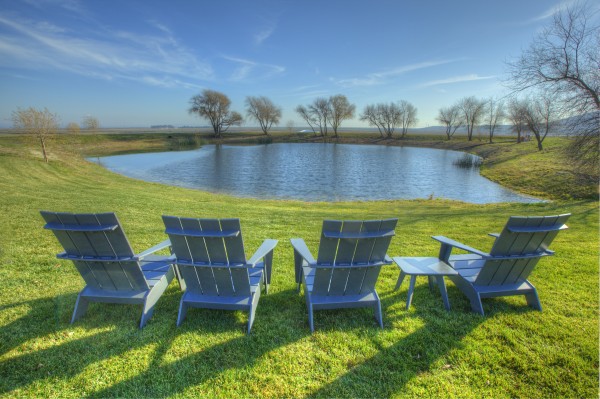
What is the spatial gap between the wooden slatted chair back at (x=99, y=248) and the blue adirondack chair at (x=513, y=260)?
4207 millimetres

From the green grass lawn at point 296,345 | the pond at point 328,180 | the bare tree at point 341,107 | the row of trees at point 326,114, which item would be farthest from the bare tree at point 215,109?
the green grass lawn at point 296,345

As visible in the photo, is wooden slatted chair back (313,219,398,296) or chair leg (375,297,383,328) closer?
wooden slatted chair back (313,219,398,296)

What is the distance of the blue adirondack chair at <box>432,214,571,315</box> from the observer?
3.15 meters

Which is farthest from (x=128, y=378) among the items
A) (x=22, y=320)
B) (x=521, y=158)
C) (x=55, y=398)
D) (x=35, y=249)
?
(x=521, y=158)

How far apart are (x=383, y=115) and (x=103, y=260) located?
80.2 metres

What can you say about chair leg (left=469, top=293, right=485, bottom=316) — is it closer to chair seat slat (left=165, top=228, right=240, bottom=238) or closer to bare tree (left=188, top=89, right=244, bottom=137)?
chair seat slat (left=165, top=228, right=240, bottom=238)

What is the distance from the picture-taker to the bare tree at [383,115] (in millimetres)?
73438

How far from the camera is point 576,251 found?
18.6 ft

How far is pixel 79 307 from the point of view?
10.6ft

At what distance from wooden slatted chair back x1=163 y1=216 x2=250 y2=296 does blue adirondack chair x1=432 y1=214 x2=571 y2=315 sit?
2969 millimetres

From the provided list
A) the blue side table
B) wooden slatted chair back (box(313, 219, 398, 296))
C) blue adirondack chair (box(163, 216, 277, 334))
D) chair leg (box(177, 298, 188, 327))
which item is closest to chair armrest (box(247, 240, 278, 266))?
blue adirondack chair (box(163, 216, 277, 334))

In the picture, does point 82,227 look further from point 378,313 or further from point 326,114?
point 326,114

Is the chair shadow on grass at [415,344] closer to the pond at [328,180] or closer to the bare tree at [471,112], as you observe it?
the pond at [328,180]

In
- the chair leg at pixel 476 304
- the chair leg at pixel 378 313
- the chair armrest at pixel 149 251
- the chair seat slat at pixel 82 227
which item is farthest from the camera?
the chair leg at pixel 476 304
